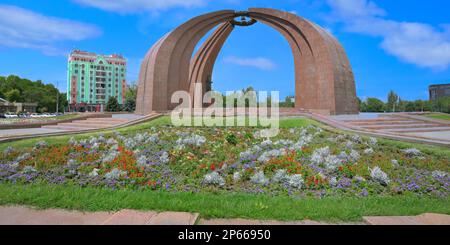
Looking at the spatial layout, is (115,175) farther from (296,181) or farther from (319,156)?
(319,156)

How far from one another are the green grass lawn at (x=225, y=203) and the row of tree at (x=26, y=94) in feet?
191

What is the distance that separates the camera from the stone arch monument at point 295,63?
52.7ft

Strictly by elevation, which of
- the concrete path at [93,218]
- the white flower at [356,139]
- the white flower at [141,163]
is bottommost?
the concrete path at [93,218]

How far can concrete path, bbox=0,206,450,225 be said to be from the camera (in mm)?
2912

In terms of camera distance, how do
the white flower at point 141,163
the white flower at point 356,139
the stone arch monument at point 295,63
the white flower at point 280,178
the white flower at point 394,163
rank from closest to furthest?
1. the white flower at point 280,178
2. the white flower at point 141,163
3. the white flower at point 394,163
4. the white flower at point 356,139
5. the stone arch monument at point 295,63

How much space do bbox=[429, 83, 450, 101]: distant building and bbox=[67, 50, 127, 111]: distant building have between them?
8775 centimetres

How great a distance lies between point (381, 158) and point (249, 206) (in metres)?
4.08

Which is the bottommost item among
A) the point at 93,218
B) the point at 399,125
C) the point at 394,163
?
the point at 93,218

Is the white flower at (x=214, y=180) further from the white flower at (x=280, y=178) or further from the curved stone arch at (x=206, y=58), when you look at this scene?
the curved stone arch at (x=206, y=58)

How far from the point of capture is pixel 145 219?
2.95 meters

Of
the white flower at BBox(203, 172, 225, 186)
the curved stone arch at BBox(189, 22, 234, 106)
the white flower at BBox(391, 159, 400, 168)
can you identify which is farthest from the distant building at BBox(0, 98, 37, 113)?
the white flower at BBox(391, 159, 400, 168)

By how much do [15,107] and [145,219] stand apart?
6260cm

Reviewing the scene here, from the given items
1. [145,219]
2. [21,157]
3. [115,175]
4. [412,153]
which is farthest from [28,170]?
[412,153]

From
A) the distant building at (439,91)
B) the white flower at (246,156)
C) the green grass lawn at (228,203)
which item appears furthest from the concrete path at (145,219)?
the distant building at (439,91)
